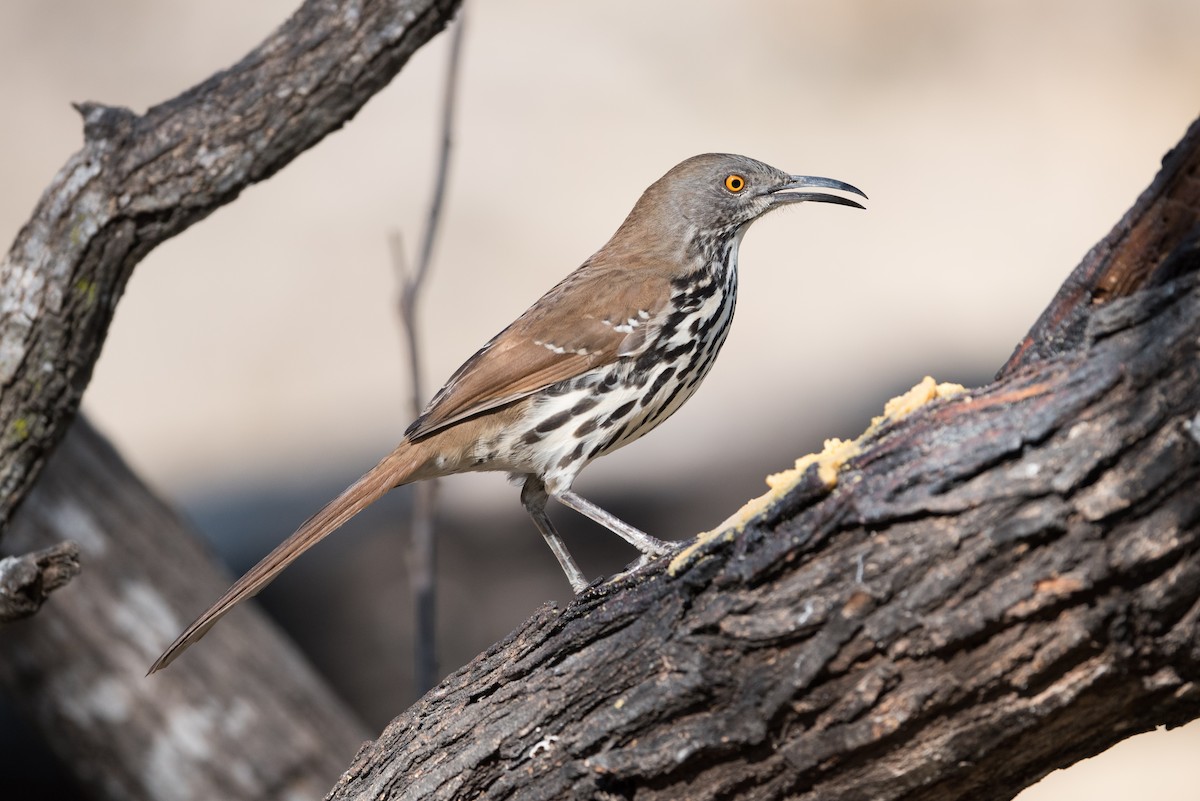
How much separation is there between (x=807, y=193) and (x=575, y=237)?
239 inches

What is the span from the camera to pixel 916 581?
224cm

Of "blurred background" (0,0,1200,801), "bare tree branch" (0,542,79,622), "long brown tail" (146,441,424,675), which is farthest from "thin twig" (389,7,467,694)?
"blurred background" (0,0,1200,801)

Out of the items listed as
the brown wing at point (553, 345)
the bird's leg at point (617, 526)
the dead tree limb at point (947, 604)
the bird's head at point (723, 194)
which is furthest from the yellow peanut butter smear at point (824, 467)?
the bird's head at point (723, 194)

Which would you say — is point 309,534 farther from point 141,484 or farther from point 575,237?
point 575,237

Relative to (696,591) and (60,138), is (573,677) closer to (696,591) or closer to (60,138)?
(696,591)

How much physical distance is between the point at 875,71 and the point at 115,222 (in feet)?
34.0

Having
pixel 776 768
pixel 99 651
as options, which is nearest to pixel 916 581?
pixel 776 768

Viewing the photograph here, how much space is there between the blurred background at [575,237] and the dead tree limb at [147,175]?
339 cm

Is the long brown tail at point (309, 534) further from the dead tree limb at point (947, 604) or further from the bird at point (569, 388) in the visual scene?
the dead tree limb at point (947, 604)

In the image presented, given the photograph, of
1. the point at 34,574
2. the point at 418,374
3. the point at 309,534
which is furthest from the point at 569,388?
the point at 34,574

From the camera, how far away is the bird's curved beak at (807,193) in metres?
4.83

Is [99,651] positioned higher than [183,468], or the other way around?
[183,468]

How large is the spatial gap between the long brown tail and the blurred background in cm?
307

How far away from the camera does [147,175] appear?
370 cm
